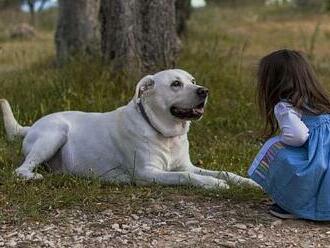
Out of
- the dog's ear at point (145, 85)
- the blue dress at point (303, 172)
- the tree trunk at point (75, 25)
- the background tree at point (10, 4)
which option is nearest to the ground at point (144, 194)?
the blue dress at point (303, 172)

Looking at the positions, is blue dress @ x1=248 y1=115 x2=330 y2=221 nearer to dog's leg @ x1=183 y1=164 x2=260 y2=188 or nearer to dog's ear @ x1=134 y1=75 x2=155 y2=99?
dog's leg @ x1=183 y1=164 x2=260 y2=188

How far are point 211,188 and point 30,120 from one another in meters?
2.57

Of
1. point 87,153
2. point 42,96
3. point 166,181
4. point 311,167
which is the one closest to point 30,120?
point 42,96

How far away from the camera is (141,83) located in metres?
4.89

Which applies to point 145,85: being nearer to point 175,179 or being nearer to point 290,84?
point 175,179

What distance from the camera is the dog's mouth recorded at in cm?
475

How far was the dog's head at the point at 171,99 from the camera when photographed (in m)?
4.76

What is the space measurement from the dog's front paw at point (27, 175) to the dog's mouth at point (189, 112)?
1.02m

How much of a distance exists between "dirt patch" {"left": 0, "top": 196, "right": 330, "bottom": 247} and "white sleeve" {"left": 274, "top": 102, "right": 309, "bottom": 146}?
48 centimetres

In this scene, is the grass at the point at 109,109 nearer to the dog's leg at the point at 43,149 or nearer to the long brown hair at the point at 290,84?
the dog's leg at the point at 43,149

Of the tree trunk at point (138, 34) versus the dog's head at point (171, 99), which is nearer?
the dog's head at point (171, 99)

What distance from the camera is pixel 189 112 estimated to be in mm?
4777

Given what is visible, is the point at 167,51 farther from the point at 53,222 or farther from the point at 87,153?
the point at 53,222

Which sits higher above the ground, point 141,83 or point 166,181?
point 141,83
